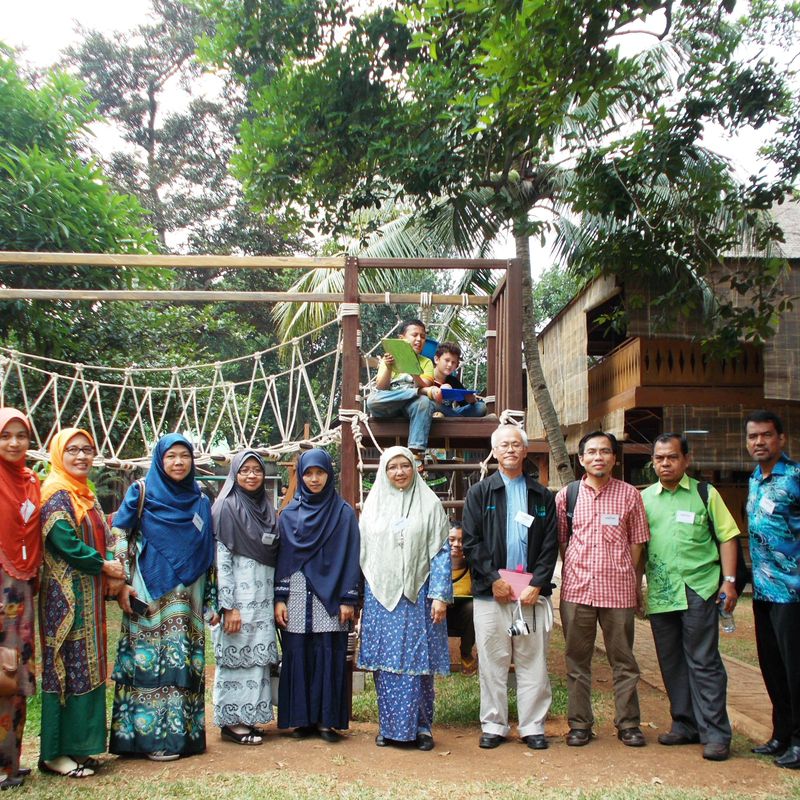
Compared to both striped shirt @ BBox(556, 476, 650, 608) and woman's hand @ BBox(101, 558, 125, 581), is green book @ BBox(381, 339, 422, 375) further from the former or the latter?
woman's hand @ BBox(101, 558, 125, 581)

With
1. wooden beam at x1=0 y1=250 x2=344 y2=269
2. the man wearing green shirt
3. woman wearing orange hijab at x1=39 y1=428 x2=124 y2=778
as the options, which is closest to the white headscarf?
the man wearing green shirt

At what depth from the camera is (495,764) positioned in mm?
3619

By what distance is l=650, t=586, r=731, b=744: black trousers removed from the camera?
3688 millimetres

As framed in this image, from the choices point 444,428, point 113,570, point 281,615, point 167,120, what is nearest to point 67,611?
point 113,570

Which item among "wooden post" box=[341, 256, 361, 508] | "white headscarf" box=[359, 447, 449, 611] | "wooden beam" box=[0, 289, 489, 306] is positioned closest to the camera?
"white headscarf" box=[359, 447, 449, 611]

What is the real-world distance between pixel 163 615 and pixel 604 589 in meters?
1.90

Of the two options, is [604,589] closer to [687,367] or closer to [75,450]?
[75,450]

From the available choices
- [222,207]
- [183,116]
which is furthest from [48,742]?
[183,116]

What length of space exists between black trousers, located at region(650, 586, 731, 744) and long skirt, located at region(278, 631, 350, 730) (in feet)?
4.70

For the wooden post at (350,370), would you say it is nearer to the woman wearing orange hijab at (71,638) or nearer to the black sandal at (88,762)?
the woman wearing orange hijab at (71,638)

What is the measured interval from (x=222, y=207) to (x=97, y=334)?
351 inches

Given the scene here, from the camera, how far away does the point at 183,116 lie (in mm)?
18203

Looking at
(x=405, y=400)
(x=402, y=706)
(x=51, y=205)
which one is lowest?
(x=402, y=706)

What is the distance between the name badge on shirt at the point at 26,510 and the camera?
10.8ft
